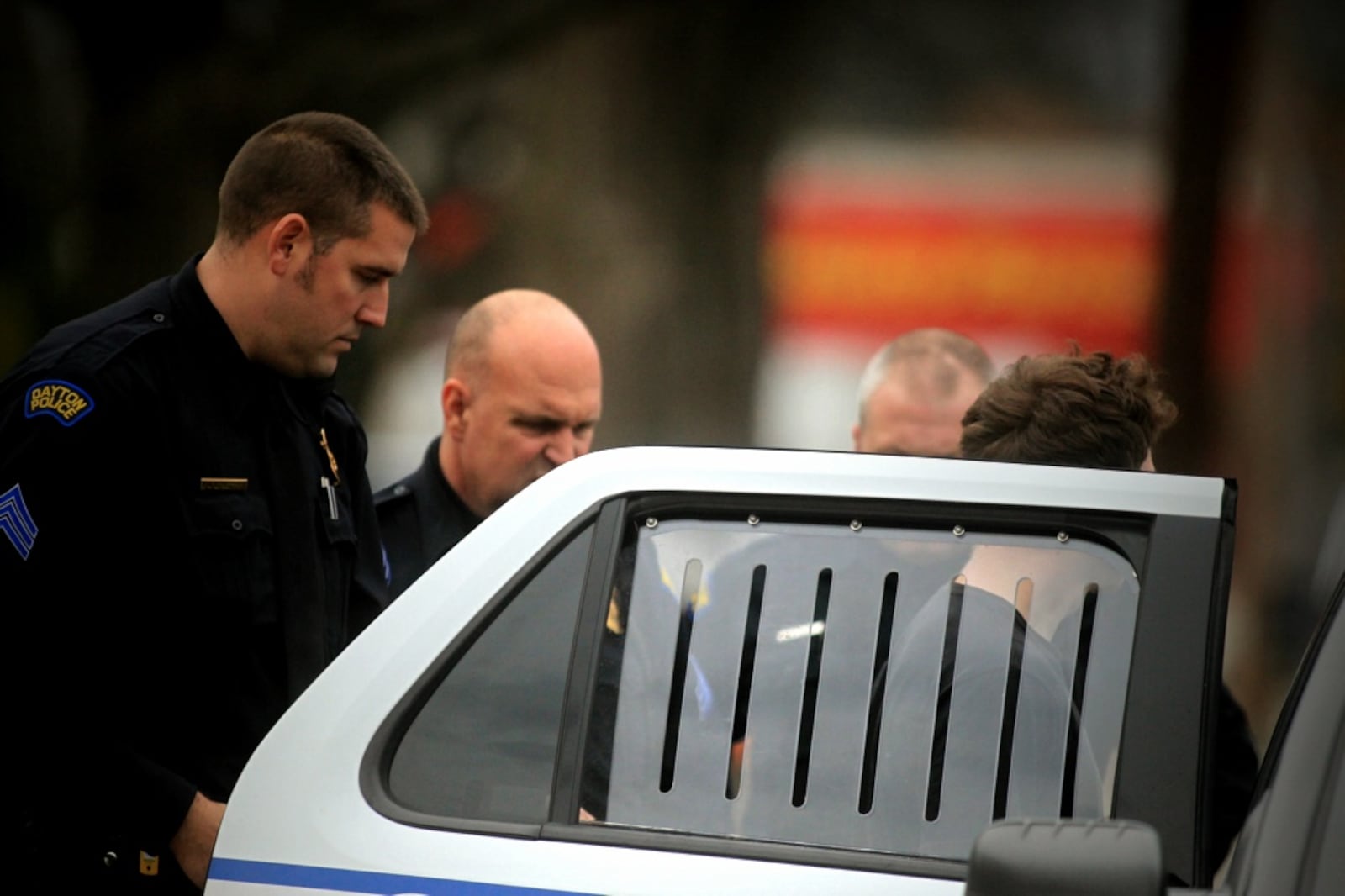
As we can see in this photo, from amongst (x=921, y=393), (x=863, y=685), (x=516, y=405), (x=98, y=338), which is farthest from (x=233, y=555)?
(x=921, y=393)

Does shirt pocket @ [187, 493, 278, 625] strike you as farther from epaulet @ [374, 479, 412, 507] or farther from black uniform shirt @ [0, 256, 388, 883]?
epaulet @ [374, 479, 412, 507]

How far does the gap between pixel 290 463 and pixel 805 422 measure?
3028 millimetres

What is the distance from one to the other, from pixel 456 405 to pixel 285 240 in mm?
1271

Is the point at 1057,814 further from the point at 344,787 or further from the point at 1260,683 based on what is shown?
the point at 1260,683

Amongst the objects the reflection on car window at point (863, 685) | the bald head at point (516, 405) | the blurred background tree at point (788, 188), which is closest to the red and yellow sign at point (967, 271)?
the blurred background tree at point (788, 188)

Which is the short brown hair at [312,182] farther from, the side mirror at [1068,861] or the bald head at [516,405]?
the side mirror at [1068,861]

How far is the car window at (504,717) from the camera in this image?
1.96 m

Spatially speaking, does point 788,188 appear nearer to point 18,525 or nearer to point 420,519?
point 420,519

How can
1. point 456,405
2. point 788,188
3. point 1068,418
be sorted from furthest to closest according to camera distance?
point 788,188
point 456,405
point 1068,418

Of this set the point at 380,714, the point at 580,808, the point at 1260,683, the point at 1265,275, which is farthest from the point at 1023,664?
the point at 1265,275

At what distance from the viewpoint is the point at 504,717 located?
1.99 meters

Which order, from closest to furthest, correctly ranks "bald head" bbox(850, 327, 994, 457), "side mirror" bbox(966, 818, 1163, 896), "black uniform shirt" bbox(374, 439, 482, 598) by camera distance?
"side mirror" bbox(966, 818, 1163, 896) < "black uniform shirt" bbox(374, 439, 482, 598) < "bald head" bbox(850, 327, 994, 457)

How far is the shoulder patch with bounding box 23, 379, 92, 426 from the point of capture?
2.61 meters

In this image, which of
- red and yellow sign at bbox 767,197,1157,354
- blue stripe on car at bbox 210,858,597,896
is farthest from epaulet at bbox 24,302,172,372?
red and yellow sign at bbox 767,197,1157,354
